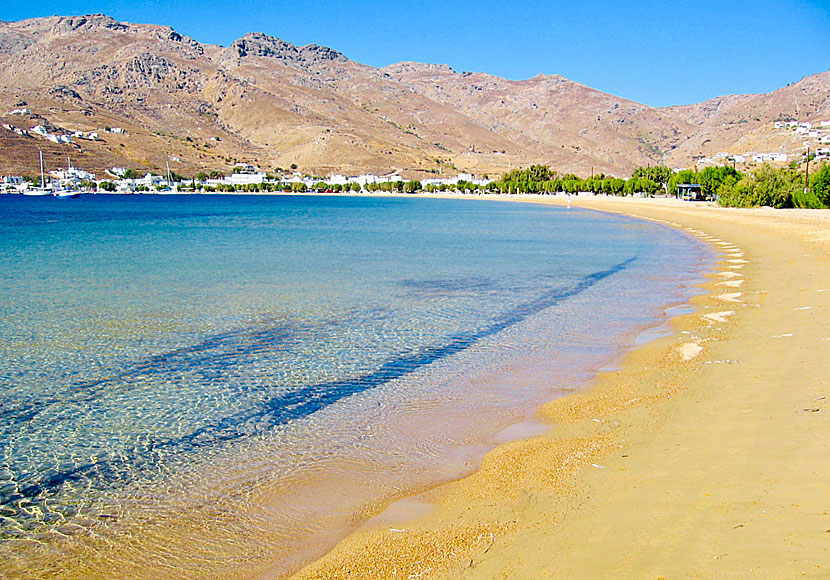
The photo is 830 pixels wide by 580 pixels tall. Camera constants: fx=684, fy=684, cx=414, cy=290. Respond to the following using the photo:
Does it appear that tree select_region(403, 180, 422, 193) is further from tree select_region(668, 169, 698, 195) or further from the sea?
the sea

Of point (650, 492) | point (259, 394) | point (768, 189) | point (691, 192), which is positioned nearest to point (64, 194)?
point (691, 192)

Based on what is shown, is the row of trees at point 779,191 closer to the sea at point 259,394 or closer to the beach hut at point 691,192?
the beach hut at point 691,192

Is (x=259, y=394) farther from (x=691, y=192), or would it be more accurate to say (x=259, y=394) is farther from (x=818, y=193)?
(x=691, y=192)

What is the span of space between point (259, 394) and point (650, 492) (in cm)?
527

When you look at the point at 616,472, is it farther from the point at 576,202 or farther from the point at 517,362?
the point at 576,202

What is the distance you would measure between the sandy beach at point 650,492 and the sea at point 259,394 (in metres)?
0.46

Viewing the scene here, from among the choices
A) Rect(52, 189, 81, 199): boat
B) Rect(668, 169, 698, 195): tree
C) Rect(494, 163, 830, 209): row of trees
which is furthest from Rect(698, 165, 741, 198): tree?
Rect(52, 189, 81, 199): boat

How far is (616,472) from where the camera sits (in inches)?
217

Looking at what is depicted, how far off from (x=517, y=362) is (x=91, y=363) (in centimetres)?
647

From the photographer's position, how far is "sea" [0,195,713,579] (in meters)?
5.19

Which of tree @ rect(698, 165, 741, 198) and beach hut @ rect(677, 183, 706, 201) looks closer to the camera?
tree @ rect(698, 165, 741, 198)

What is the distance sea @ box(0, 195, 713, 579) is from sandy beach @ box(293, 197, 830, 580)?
46 centimetres

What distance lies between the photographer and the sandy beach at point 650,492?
13.4ft

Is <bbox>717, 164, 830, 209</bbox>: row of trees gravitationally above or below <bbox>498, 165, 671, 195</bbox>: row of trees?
below
